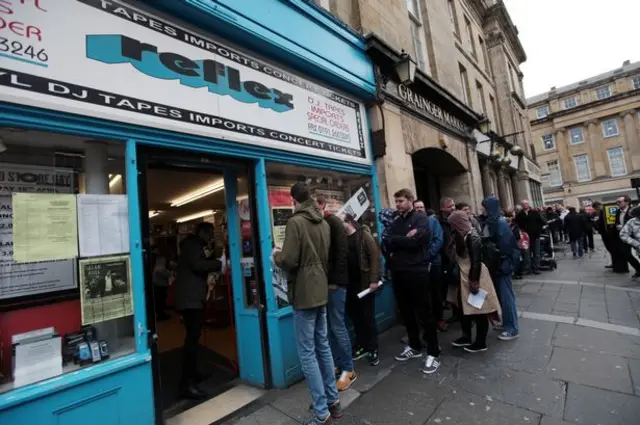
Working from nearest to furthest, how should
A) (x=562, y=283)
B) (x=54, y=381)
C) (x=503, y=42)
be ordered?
(x=54, y=381), (x=562, y=283), (x=503, y=42)

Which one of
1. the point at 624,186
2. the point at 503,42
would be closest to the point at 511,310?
the point at 503,42

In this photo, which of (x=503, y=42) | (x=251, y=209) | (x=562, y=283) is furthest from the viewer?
(x=503, y=42)

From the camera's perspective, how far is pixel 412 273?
3.64 metres

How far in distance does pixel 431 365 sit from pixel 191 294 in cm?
277

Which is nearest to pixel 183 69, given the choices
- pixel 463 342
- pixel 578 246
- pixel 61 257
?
pixel 61 257

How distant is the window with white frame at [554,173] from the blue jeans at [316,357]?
1954 inches

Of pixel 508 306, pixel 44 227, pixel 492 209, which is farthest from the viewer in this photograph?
pixel 492 209

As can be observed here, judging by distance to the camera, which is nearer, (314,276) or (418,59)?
(314,276)

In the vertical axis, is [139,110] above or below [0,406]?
above

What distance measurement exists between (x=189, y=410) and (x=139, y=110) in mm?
2873

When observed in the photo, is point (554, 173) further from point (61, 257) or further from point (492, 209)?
point (61, 257)

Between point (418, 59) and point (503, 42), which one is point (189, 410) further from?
point (503, 42)

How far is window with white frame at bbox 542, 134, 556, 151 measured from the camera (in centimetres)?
4209

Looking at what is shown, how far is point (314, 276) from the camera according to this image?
2.67 metres
